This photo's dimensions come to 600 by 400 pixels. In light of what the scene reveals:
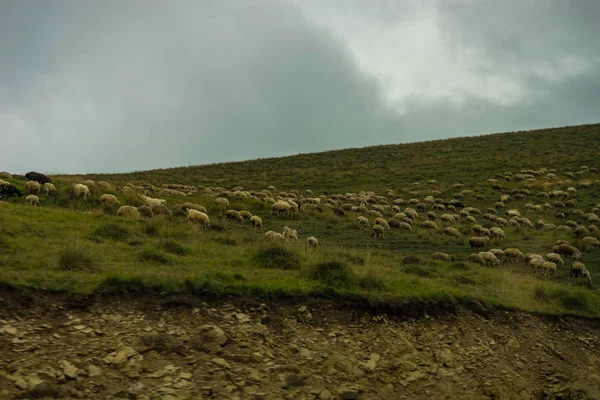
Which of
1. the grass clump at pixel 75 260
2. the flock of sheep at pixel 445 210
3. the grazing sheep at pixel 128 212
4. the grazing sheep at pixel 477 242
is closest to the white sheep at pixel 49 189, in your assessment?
the flock of sheep at pixel 445 210

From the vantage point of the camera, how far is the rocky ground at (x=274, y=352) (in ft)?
22.0

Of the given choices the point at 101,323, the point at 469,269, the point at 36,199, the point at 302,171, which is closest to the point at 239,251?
the point at 101,323

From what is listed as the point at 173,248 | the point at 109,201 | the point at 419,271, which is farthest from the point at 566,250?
the point at 109,201

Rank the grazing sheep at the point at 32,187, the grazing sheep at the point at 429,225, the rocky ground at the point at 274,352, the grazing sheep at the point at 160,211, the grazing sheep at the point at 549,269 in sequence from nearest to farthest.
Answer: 1. the rocky ground at the point at 274,352
2. the grazing sheep at the point at 549,269
3. the grazing sheep at the point at 160,211
4. the grazing sheep at the point at 32,187
5. the grazing sheep at the point at 429,225

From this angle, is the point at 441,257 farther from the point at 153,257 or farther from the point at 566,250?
the point at 153,257

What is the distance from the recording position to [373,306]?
10.2m

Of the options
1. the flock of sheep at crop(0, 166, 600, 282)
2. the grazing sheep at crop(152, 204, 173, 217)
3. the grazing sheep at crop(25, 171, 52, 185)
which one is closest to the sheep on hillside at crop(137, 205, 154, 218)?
the flock of sheep at crop(0, 166, 600, 282)

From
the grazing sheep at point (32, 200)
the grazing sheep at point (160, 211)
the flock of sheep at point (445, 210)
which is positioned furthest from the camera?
the grazing sheep at point (160, 211)

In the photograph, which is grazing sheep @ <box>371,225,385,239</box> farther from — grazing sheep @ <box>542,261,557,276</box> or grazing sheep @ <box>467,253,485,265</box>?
grazing sheep @ <box>542,261,557,276</box>

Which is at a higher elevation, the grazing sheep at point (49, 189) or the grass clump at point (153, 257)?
the grazing sheep at point (49, 189)

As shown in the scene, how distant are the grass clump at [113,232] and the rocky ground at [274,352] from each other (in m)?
4.71

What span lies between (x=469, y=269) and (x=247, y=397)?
456 inches

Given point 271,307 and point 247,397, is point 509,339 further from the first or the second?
point 247,397

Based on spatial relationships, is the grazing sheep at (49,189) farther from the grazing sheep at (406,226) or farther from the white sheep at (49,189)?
the grazing sheep at (406,226)
